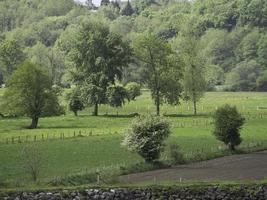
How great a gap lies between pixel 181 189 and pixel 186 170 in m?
13.3

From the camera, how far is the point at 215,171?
1951 inches

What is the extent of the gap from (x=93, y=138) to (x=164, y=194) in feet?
112

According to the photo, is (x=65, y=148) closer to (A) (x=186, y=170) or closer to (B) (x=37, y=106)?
(A) (x=186, y=170)

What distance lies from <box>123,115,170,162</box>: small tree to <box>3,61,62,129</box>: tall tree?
1322 inches

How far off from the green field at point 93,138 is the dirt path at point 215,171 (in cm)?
357

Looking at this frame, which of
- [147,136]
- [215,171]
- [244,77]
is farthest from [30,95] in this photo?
[244,77]

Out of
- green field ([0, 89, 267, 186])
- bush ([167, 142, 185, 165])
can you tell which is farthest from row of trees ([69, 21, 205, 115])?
bush ([167, 142, 185, 165])

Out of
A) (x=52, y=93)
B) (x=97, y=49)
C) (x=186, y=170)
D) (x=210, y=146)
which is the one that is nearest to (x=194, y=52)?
(x=97, y=49)

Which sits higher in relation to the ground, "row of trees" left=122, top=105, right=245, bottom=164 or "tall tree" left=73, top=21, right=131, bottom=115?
"tall tree" left=73, top=21, right=131, bottom=115

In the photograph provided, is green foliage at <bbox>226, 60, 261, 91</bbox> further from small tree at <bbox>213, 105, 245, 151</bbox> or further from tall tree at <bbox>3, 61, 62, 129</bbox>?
small tree at <bbox>213, 105, 245, 151</bbox>

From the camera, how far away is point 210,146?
64.1 meters

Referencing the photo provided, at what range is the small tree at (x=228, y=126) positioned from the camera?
205 feet

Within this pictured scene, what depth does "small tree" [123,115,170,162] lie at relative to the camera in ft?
Answer: 174

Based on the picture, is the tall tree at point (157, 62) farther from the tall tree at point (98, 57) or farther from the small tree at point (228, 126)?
the small tree at point (228, 126)
